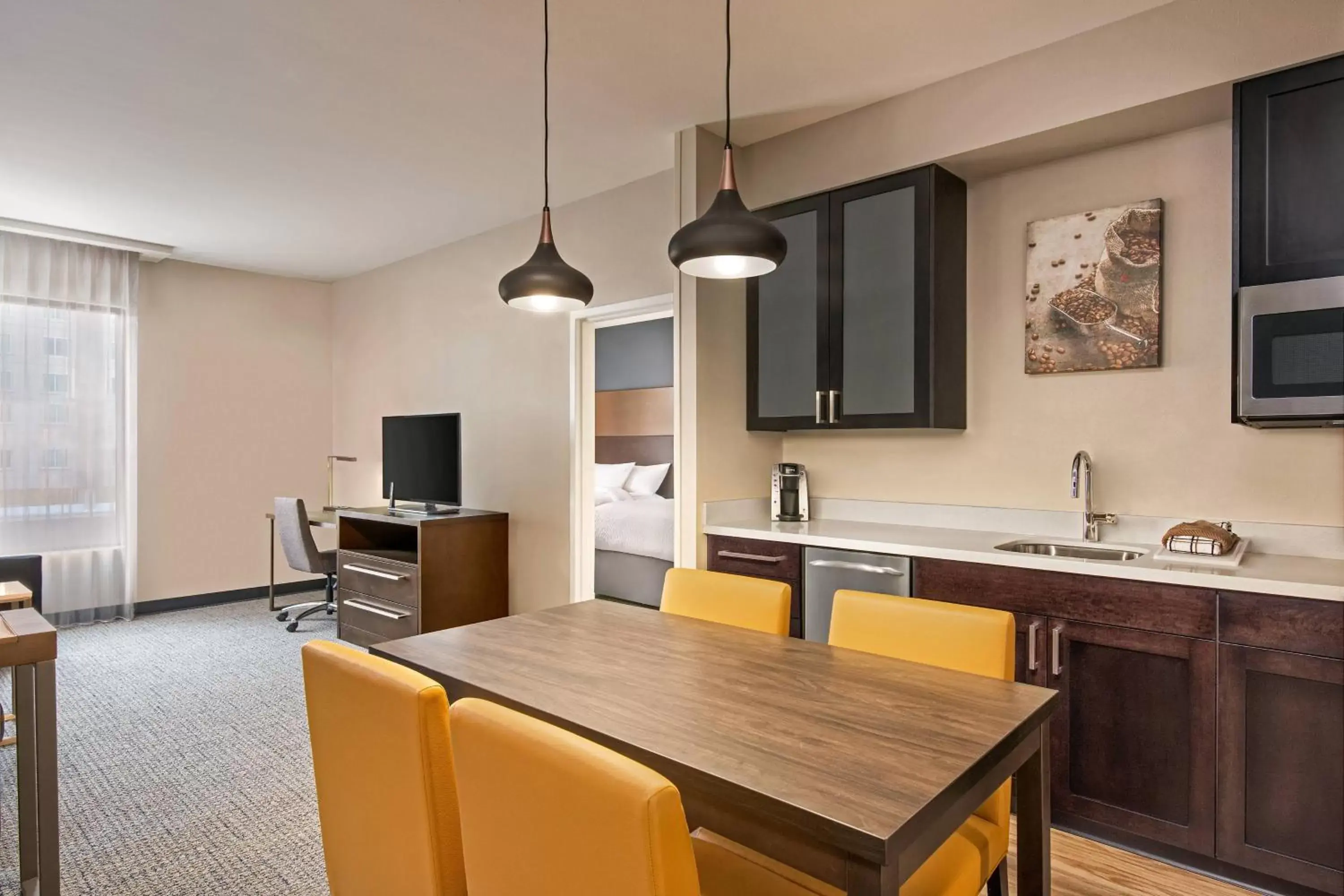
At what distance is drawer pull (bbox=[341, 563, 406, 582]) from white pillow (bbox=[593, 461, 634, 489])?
2.27 metres

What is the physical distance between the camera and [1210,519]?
254cm

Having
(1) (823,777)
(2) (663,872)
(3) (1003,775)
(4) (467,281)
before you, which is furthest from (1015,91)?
(4) (467,281)

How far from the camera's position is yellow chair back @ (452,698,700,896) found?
875 mm

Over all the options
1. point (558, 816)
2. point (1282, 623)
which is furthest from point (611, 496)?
point (558, 816)

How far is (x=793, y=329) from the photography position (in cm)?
331

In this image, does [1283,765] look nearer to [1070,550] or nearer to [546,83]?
[1070,550]

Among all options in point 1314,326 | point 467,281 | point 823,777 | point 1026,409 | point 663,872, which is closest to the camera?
point 663,872

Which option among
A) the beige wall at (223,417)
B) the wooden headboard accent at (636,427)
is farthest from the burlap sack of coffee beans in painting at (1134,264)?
the beige wall at (223,417)

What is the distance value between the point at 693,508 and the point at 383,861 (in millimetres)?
2124

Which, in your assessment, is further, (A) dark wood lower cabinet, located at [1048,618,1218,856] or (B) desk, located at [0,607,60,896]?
(A) dark wood lower cabinet, located at [1048,618,1218,856]

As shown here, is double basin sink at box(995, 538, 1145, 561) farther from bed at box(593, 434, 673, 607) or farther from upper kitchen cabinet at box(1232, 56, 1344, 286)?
bed at box(593, 434, 673, 607)

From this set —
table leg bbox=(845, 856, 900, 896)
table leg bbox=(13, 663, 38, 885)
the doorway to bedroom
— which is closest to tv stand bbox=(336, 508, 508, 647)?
the doorway to bedroom

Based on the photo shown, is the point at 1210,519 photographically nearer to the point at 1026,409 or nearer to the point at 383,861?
the point at 1026,409

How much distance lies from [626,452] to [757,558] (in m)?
3.78
